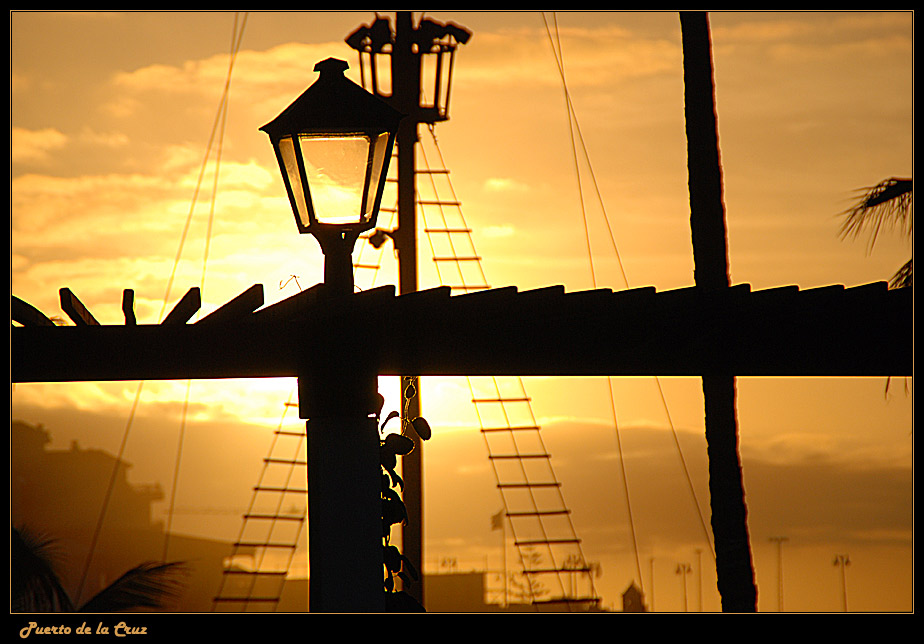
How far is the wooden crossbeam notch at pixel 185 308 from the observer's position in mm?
4352

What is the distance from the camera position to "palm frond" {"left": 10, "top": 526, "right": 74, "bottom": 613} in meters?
7.44

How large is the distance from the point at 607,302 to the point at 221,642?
6.87ft

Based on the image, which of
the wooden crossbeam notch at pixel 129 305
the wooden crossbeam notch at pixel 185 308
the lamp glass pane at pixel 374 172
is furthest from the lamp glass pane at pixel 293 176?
the wooden crossbeam notch at pixel 129 305

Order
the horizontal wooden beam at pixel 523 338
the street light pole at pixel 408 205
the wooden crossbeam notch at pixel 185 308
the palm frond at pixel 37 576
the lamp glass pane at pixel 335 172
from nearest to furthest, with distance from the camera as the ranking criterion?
the lamp glass pane at pixel 335 172 < the horizontal wooden beam at pixel 523 338 < the wooden crossbeam notch at pixel 185 308 < the palm frond at pixel 37 576 < the street light pole at pixel 408 205

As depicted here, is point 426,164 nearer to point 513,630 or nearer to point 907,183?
point 907,183

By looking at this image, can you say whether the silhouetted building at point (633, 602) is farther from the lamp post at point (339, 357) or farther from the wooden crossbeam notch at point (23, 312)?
the wooden crossbeam notch at point (23, 312)

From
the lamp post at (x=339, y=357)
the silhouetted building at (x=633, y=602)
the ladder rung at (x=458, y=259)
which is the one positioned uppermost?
the ladder rung at (x=458, y=259)

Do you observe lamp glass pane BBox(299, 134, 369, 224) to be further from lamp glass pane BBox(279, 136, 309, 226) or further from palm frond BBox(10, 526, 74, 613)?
palm frond BBox(10, 526, 74, 613)

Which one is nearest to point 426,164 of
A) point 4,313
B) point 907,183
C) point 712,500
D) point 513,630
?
point 907,183

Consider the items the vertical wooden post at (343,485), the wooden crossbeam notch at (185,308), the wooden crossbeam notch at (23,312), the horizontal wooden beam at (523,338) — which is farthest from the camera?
the wooden crossbeam notch at (23,312)

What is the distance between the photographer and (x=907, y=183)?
8.66m

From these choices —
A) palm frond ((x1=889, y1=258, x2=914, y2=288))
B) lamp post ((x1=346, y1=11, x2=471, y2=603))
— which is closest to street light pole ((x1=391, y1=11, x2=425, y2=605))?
lamp post ((x1=346, y1=11, x2=471, y2=603))

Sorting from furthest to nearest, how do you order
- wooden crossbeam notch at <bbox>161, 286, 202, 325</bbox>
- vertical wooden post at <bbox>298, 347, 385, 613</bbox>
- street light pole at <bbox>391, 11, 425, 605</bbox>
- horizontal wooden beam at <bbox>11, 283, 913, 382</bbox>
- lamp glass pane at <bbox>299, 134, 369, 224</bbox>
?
1. street light pole at <bbox>391, 11, 425, 605</bbox>
2. wooden crossbeam notch at <bbox>161, 286, 202, 325</bbox>
3. horizontal wooden beam at <bbox>11, 283, 913, 382</bbox>
4. vertical wooden post at <bbox>298, 347, 385, 613</bbox>
5. lamp glass pane at <bbox>299, 134, 369, 224</bbox>

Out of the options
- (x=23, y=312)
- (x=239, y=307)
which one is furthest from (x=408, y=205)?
(x=239, y=307)
